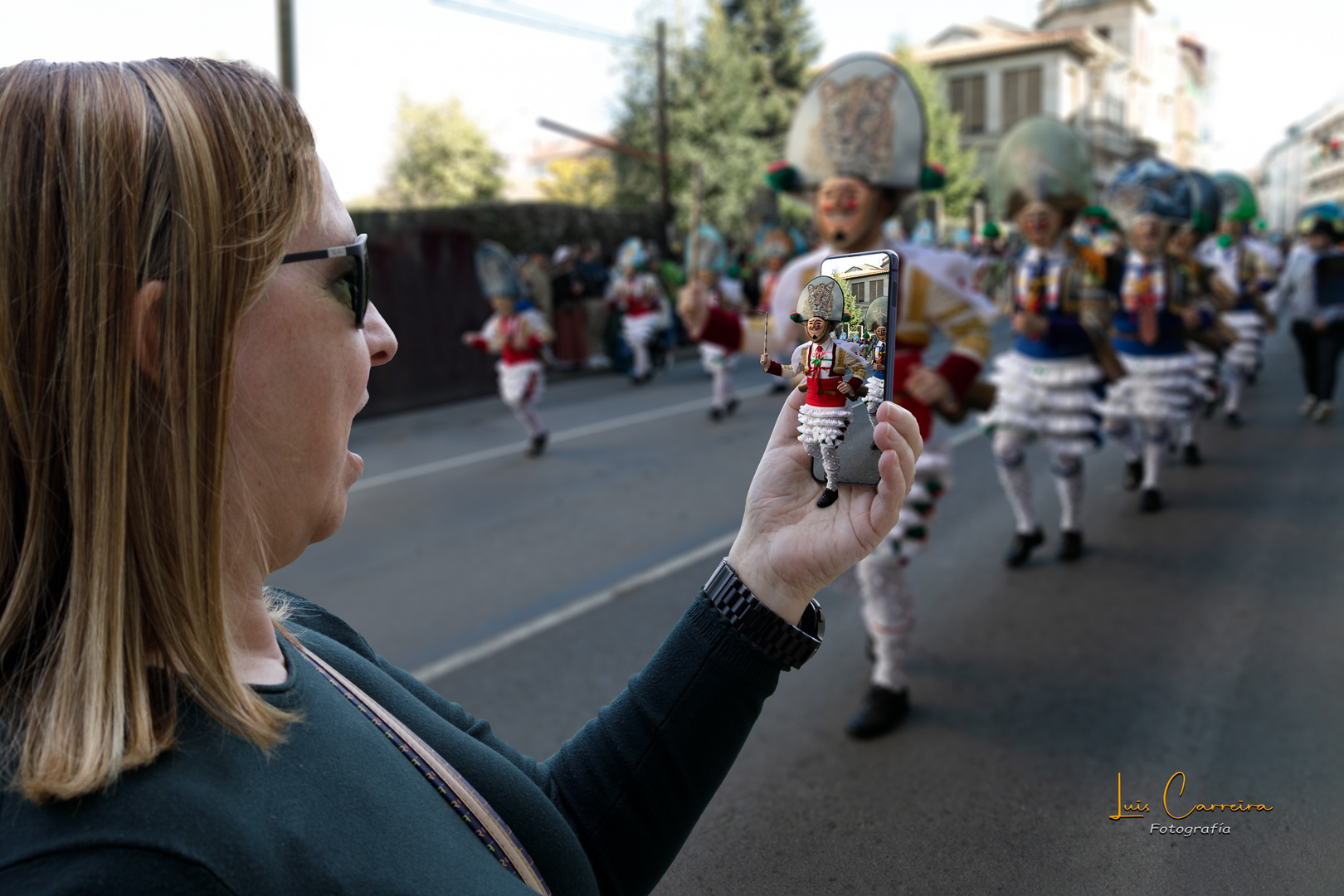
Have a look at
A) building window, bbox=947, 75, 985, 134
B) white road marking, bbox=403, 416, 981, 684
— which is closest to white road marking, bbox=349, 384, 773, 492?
white road marking, bbox=403, 416, 981, 684

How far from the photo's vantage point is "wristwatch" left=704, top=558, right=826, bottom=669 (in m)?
1.32

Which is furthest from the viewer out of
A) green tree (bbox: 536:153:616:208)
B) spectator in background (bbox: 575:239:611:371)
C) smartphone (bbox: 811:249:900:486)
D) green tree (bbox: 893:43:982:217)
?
green tree (bbox: 893:43:982:217)

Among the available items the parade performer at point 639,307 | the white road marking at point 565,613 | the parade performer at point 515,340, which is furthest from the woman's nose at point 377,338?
the parade performer at point 639,307

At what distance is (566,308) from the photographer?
55.6 feet

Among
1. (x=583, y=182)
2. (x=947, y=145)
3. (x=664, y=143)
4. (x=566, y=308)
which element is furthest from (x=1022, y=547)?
(x=583, y=182)

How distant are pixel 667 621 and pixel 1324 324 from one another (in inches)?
327

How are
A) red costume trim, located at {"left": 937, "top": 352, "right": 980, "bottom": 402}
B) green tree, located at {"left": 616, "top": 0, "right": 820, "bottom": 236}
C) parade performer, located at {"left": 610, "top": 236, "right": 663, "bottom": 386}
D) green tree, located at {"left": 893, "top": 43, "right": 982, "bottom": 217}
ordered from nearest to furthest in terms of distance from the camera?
red costume trim, located at {"left": 937, "top": 352, "right": 980, "bottom": 402} → parade performer, located at {"left": 610, "top": 236, "right": 663, "bottom": 386} → green tree, located at {"left": 616, "top": 0, "right": 820, "bottom": 236} → green tree, located at {"left": 893, "top": 43, "right": 982, "bottom": 217}

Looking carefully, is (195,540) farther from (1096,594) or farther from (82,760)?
(1096,594)

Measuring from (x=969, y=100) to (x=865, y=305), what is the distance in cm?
4537

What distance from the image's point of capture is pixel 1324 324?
9.73 m

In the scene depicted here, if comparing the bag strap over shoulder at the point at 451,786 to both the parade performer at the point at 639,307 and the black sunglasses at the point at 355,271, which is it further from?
the parade performer at the point at 639,307

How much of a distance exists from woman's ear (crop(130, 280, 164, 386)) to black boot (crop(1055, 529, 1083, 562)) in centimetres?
565

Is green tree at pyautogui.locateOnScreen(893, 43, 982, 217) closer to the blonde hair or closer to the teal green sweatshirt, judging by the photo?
the teal green sweatshirt

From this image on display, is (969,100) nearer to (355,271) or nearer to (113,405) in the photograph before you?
(355,271)
